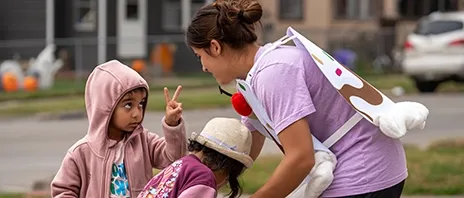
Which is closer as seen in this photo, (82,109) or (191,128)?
(191,128)

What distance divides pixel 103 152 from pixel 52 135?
1104 cm

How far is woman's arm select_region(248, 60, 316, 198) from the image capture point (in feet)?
11.3

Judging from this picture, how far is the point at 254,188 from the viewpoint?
8188 millimetres

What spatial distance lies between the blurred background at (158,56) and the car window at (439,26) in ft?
0.09

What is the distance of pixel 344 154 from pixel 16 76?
1925cm

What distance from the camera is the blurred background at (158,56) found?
1502 centimetres

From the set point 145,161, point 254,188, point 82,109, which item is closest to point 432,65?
point 82,109

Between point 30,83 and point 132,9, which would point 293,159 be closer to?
point 30,83

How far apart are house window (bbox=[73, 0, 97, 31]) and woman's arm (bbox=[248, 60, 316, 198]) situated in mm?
25140

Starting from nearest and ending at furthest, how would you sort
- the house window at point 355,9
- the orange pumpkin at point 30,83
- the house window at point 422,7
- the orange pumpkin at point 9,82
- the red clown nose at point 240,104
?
the red clown nose at point 240,104
the orange pumpkin at point 9,82
the orange pumpkin at point 30,83
the house window at point 355,9
the house window at point 422,7

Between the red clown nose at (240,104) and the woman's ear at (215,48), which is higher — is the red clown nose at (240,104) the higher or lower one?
the lower one

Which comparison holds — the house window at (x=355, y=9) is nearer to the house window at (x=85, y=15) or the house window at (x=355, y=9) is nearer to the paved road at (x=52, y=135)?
the house window at (x=85, y=15)

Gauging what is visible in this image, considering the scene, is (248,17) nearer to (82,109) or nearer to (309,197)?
(309,197)

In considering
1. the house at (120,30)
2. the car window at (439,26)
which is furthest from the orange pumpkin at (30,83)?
the car window at (439,26)
